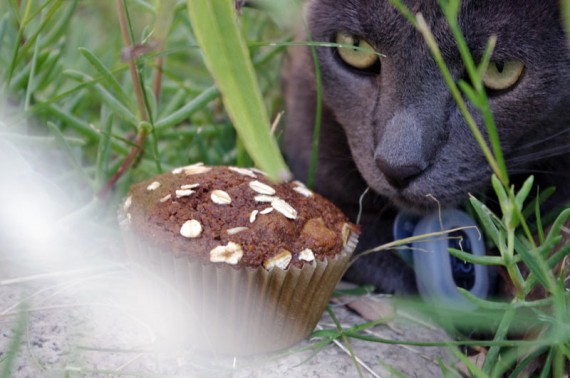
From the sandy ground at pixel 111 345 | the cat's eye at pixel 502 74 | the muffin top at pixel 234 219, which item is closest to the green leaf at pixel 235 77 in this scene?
the muffin top at pixel 234 219

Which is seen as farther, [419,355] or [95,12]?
[95,12]

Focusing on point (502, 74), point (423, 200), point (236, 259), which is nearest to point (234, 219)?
point (236, 259)

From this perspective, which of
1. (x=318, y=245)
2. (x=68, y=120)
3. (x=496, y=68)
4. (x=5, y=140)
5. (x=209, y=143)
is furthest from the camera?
(x=209, y=143)

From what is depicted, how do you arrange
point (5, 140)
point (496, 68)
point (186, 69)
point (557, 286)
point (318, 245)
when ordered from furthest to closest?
point (186, 69) → point (5, 140) → point (496, 68) → point (318, 245) → point (557, 286)

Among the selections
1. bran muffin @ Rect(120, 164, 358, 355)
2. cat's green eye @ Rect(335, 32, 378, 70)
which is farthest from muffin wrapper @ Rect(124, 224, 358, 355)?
cat's green eye @ Rect(335, 32, 378, 70)

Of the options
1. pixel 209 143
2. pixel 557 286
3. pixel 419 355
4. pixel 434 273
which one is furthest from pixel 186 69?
pixel 557 286

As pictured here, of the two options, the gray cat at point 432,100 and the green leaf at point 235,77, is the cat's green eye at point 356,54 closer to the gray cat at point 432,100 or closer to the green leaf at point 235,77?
the gray cat at point 432,100

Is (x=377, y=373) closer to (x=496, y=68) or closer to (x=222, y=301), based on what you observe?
(x=222, y=301)

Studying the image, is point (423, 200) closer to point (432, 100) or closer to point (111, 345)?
point (432, 100)
